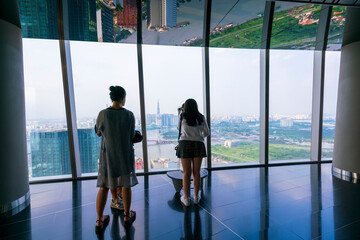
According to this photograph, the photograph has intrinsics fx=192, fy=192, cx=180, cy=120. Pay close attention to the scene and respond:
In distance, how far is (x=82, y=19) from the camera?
3504 mm

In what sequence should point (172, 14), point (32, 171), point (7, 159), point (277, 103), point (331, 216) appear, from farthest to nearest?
point (277, 103), point (32, 171), point (172, 14), point (7, 159), point (331, 216)

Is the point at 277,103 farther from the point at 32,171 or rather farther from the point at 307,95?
the point at 32,171

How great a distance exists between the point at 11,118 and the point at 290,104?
18.3 ft

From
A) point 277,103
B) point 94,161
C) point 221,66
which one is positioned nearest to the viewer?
point 94,161

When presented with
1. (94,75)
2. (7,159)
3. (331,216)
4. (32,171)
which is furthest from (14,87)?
(331,216)

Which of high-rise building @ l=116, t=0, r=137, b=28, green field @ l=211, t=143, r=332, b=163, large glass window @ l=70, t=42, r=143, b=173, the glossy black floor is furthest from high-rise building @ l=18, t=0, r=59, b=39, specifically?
green field @ l=211, t=143, r=332, b=163

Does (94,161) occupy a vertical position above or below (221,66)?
below

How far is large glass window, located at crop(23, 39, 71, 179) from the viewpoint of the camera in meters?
3.71

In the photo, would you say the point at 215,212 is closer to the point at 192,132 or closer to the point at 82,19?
the point at 192,132

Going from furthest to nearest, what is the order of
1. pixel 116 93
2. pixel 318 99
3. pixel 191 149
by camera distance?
pixel 318 99 → pixel 191 149 → pixel 116 93

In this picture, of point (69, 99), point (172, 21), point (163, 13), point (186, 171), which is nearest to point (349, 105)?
point (186, 171)

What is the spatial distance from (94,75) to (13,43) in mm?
1408

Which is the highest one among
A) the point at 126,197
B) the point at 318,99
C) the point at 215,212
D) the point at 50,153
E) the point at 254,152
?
the point at 318,99

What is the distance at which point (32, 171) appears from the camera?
385cm
